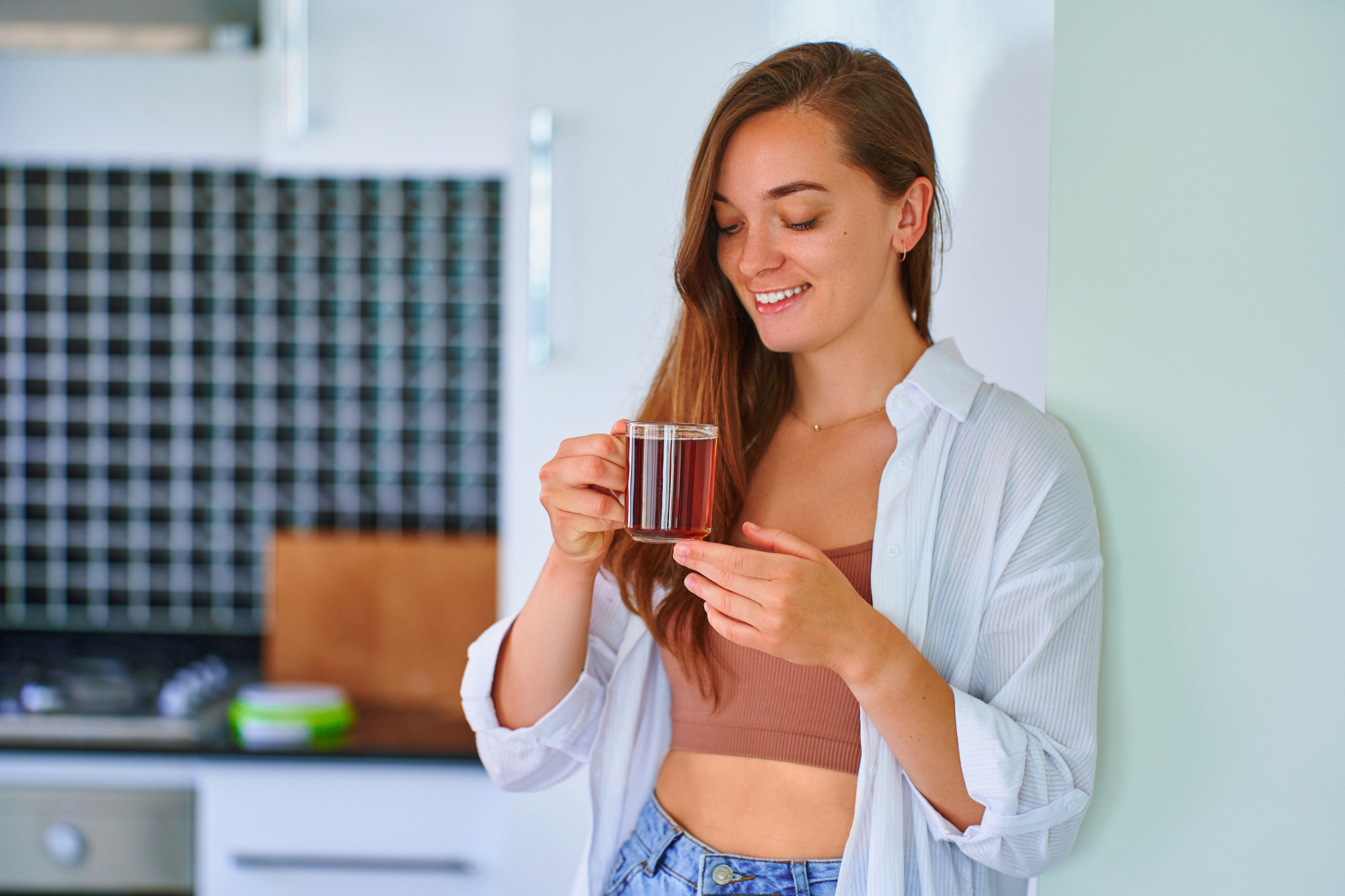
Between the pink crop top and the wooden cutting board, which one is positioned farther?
the wooden cutting board

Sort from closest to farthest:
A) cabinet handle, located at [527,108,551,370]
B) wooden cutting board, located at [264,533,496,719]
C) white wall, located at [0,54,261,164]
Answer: cabinet handle, located at [527,108,551,370], wooden cutting board, located at [264,533,496,719], white wall, located at [0,54,261,164]

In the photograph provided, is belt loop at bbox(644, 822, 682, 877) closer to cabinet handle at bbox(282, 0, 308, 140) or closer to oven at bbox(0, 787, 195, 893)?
oven at bbox(0, 787, 195, 893)

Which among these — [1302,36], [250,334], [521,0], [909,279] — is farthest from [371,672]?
[1302,36]

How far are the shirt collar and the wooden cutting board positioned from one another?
162 cm

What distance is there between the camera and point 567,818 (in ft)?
6.27

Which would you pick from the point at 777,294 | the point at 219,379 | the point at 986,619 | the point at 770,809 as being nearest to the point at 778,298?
the point at 777,294

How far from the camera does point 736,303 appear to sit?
4.22ft

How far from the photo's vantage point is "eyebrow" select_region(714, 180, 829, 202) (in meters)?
1.09

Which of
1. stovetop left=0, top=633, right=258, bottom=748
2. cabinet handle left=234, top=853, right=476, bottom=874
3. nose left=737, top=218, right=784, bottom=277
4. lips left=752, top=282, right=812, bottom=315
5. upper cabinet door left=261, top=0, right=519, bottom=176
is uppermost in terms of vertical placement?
upper cabinet door left=261, top=0, right=519, bottom=176

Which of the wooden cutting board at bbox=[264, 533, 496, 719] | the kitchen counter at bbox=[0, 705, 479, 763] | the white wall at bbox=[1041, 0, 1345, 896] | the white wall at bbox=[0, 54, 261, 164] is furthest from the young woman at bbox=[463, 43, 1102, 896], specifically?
the white wall at bbox=[0, 54, 261, 164]

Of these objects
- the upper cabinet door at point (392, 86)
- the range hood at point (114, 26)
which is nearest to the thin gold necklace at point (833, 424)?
the upper cabinet door at point (392, 86)

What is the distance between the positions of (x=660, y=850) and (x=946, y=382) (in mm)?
591

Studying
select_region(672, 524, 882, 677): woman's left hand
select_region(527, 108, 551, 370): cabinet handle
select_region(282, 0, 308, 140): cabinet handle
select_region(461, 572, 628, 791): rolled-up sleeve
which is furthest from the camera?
select_region(282, 0, 308, 140): cabinet handle

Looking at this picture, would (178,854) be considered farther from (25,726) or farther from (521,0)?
(521,0)
